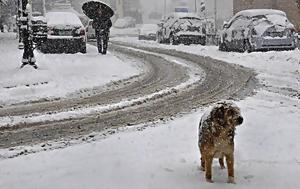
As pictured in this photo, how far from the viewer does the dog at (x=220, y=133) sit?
4609 mm

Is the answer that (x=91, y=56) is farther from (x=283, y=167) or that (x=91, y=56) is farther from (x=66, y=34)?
(x=283, y=167)

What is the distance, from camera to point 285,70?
504 inches

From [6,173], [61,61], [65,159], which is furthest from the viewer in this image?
[61,61]

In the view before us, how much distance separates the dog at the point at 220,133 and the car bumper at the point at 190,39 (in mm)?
18551

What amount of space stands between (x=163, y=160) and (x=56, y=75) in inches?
286

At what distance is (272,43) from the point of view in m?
17.0

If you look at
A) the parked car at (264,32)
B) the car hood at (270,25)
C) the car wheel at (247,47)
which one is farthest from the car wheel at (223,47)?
the car hood at (270,25)

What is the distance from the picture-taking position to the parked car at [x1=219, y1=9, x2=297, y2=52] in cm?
1697

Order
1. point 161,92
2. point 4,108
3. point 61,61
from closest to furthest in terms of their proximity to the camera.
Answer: point 4,108
point 161,92
point 61,61

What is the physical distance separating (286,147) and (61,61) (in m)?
9.87

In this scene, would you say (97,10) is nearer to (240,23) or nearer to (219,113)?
(240,23)

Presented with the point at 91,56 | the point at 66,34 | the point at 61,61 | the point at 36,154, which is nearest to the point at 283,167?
the point at 36,154

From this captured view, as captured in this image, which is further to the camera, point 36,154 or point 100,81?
point 100,81

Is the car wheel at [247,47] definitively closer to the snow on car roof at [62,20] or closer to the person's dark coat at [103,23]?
the person's dark coat at [103,23]
